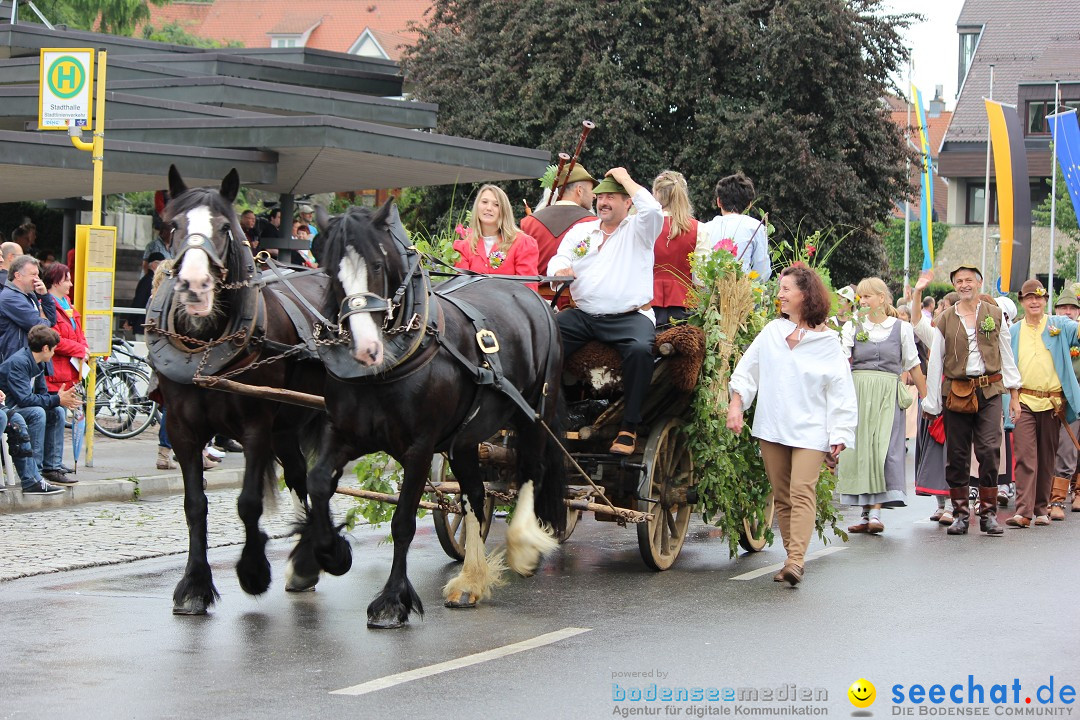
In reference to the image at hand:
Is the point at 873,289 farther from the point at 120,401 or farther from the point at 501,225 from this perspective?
the point at 120,401

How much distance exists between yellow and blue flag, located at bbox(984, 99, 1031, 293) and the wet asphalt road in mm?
16365

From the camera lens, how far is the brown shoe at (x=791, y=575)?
8453 millimetres

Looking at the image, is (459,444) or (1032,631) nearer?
(1032,631)

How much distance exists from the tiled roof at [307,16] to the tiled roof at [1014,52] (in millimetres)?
34534

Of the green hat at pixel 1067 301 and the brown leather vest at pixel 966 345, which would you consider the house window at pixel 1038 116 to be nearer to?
the green hat at pixel 1067 301

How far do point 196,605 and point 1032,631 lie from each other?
13.9 feet

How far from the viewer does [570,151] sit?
29.2m

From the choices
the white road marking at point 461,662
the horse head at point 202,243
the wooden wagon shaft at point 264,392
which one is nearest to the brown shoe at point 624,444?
the white road marking at point 461,662

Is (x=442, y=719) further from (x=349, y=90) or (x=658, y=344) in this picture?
(x=349, y=90)

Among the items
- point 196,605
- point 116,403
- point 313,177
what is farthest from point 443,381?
point 313,177

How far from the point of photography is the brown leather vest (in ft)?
Result: 37.2

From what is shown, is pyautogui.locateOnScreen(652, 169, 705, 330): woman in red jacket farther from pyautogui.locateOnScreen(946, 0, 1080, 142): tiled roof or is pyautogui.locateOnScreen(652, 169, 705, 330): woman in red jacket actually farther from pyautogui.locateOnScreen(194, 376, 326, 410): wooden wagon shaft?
pyautogui.locateOnScreen(946, 0, 1080, 142): tiled roof

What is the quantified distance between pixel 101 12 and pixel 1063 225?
33559mm

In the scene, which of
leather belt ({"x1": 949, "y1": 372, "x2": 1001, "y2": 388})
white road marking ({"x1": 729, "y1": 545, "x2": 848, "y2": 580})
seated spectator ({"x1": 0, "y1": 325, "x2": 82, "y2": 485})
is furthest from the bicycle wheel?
leather belt ({"x1": 949, "y1": 372, "x2": 1001, "y2": 388})
